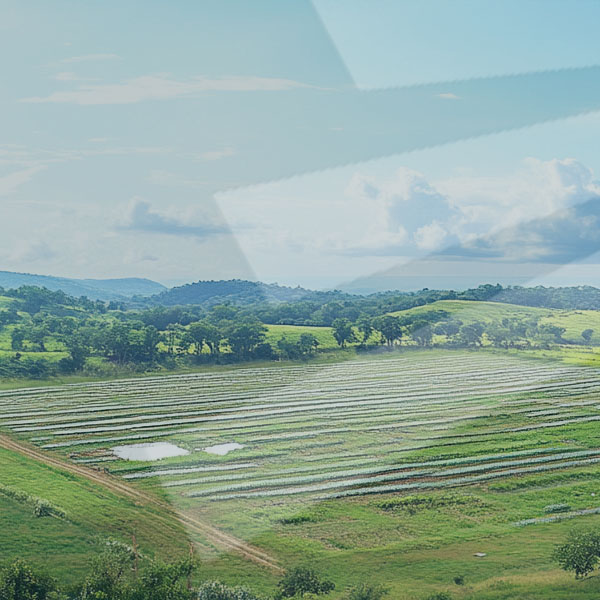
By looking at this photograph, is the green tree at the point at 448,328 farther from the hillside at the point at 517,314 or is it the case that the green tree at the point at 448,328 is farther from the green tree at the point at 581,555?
the green tree at the point at 581,555

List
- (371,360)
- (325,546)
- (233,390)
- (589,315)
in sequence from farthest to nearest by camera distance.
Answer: (589,315), (371,360), (233,390), (325,546)

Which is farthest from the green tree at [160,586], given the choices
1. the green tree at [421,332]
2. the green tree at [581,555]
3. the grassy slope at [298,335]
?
the green tree at [421,332]

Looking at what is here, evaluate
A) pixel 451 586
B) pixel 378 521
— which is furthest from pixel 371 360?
pixel 451 586

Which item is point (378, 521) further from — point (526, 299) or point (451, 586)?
point (526, 299)

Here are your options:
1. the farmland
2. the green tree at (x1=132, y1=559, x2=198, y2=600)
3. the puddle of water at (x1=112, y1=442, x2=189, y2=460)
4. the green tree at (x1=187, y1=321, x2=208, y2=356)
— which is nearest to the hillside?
the farmland

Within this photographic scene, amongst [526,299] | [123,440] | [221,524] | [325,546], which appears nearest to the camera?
[325,546]

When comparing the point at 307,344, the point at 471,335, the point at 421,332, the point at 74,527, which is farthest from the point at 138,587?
the point at 421,332

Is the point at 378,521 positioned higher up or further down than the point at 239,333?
further down

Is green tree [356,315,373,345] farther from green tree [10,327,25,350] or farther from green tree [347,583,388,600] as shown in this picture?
green tree [347,583,388,600]
